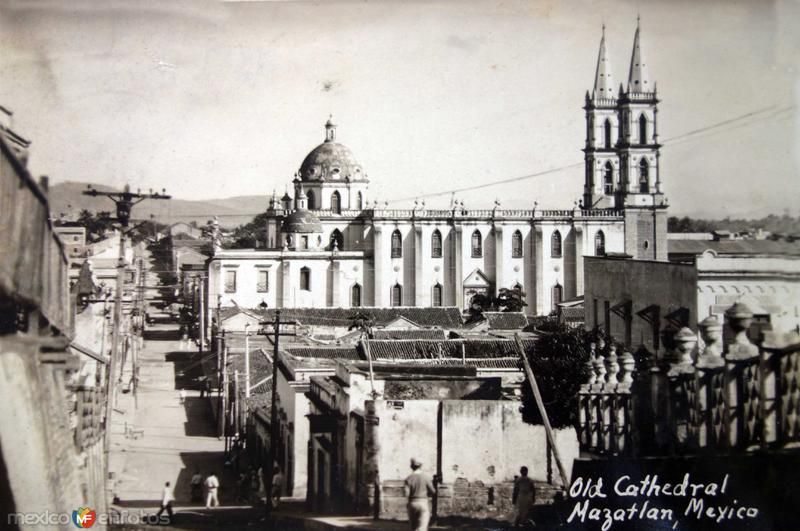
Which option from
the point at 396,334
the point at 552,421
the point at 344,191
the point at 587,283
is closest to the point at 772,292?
the point at 552,421

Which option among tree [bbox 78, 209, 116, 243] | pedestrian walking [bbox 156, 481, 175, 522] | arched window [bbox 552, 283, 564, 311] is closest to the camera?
pedestrian walking [bbox 156, 481, 175, 522]

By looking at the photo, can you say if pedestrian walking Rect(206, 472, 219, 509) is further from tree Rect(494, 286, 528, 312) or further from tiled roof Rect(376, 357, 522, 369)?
tree Rect(494, 286, 528, 312)

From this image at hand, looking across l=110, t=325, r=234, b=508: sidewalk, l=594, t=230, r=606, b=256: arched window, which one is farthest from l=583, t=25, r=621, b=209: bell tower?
l=110, t=325, r=234, b=508: sidewalk

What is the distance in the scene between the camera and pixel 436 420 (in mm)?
7523

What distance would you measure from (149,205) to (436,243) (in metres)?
26.5

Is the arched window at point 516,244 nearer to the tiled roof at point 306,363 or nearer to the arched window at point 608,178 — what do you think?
the arched window at point 608,178

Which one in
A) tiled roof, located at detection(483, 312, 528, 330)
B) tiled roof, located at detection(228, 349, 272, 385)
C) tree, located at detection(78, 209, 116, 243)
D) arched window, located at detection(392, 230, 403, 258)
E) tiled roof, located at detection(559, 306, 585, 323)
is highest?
arched window, located at detection(392, 230, 403, 258)

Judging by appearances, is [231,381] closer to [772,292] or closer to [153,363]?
[153,363]

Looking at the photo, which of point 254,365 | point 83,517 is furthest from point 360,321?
point 83,517

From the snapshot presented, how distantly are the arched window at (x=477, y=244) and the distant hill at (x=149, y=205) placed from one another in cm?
2414

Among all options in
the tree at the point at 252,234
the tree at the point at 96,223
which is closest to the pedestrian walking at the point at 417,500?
the tree at the point at 96,223

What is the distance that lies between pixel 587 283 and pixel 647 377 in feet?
18.7

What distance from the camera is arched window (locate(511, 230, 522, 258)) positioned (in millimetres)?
35312

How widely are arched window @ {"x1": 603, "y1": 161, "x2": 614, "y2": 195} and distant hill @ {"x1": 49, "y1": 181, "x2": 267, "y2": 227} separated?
2539 cm
